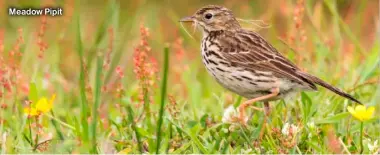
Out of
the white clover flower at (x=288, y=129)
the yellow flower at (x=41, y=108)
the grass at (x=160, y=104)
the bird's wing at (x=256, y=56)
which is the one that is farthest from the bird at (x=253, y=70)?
the yellow flower at (x=41, y=108)

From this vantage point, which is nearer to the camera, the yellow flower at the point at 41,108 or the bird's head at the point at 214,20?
the yellow flower at the point at 41,108

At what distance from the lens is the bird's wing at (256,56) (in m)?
6.11

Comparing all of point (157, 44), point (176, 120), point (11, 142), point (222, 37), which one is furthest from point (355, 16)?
point (11, 142)

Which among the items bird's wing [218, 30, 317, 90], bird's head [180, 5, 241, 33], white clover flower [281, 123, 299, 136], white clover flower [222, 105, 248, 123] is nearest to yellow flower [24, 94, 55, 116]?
white clover flower [222, 105, 248, 123]

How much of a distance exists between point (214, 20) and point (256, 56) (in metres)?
0.65

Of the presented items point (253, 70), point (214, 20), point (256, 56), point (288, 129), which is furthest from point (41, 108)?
point (214, 20)

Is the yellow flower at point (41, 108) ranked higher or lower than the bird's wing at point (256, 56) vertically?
lower

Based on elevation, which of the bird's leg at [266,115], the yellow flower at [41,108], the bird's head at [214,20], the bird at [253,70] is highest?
the bird's head at [214,20]

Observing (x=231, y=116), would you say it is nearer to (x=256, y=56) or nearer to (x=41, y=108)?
(x=256, y=56)

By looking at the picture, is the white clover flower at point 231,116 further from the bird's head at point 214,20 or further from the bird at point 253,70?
the bird's head at point 214,20

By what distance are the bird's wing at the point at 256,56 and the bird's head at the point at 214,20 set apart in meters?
0.15

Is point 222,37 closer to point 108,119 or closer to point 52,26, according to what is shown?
point 108,119

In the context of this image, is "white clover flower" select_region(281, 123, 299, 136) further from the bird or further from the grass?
the bird

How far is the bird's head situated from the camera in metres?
6.79
